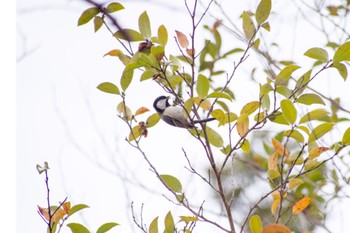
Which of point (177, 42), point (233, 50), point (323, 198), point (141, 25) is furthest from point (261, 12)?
point (323, 198)

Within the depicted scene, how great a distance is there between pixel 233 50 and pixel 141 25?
0.77 meters

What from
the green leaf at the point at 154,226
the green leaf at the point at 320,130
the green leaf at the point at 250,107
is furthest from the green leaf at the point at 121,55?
the green leaf at the point at 320,130

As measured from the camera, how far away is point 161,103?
1974 millimetres

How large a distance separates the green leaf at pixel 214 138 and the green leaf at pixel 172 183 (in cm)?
17

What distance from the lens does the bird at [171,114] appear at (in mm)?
1621

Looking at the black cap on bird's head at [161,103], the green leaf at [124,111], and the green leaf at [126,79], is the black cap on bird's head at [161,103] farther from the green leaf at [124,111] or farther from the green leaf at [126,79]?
the green leaf at [126,79]

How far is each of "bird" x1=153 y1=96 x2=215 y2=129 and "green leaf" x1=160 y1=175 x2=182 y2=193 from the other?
172mm

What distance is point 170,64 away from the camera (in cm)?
159

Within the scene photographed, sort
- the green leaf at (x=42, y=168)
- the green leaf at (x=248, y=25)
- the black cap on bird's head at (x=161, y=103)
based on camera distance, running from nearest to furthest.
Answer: the green leaf at (x=42, y=168), the green leaf at (x=248, y=25), the black cap on bird's head at (x=161, y=103)

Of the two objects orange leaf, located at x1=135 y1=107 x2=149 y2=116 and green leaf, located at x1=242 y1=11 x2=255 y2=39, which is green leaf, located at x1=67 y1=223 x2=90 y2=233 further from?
green leaf, located at x1=242 y1=11 x2=255 y2=39

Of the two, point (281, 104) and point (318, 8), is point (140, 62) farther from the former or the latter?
point (318, 8)

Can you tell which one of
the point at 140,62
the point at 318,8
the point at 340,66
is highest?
the point at 318,8

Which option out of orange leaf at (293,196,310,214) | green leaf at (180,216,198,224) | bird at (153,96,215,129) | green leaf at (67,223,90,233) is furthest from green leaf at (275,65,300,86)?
green leaf at (67,223,90,233)

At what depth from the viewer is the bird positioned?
5.32ft
